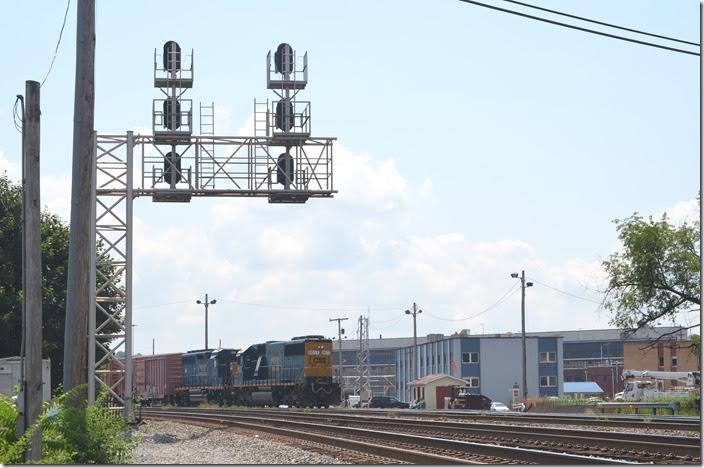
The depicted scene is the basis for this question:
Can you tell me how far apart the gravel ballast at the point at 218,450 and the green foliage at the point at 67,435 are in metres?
3.03

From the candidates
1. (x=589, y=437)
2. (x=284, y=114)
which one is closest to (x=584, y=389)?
(x=284, y=114)

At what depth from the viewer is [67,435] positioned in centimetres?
1741

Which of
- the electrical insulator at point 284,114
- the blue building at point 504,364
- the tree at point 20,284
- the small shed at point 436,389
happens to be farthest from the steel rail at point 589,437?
the blue building at point 504,364

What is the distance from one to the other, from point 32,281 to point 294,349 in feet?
133

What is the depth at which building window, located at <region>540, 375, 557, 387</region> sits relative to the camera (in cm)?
10850

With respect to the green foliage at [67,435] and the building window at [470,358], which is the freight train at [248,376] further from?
the building window at [470,358]

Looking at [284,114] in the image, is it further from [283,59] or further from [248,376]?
[248,376]

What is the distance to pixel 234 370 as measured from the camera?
63.9 metres

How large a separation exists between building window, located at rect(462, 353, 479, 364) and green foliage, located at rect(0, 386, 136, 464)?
91.1 meters

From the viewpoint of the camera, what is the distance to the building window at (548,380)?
356 ft

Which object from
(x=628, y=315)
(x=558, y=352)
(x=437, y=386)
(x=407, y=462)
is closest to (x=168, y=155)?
(x=407, y=462)

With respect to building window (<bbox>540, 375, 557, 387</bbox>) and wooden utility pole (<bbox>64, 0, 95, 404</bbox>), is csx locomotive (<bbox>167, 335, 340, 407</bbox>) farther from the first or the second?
building window (<bbox>540, 375, 557, 387</bbox>)

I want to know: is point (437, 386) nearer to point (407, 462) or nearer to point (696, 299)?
point (696, 299)

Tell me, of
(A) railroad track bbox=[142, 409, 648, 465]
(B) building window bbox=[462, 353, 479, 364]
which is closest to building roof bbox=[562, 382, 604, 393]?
(B) building window bbox=[462, 353, 479, 364]
